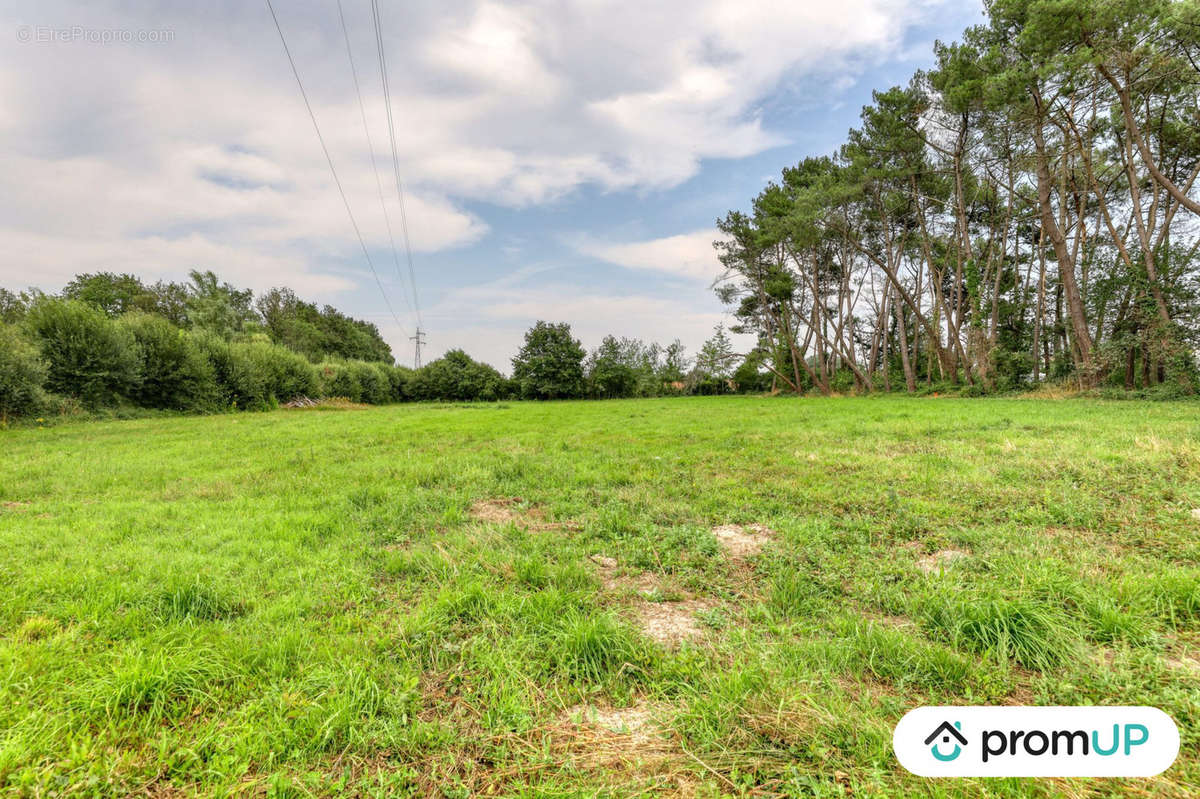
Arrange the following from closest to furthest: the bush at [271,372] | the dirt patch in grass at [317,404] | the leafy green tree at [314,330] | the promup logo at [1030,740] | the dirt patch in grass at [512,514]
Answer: the promup logo at [1030,740] → the dirt patch in grass at [512,514] → the bush at [271,372] → the dirt patch in grass at [317,404] → the leafy green tree at [314,330]

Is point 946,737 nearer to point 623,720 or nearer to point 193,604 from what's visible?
point 623,720

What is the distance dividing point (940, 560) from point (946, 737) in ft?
6.47

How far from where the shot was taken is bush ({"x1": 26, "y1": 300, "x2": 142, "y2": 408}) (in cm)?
1695

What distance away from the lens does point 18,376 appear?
14.8m

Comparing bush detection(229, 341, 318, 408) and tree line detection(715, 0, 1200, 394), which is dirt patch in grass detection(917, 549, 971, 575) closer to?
tree line detection(715, 0, 1200, 394)

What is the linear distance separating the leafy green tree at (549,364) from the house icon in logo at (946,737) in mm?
39790

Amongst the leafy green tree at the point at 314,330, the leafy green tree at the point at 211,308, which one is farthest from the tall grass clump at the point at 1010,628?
the leafy green tree at the point at 314,330

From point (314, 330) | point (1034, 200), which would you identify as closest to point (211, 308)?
point (314, 330)

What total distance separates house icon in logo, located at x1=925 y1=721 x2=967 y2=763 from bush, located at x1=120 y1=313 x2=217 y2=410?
1124 inches

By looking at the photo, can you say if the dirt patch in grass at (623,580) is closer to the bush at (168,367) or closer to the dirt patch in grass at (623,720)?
the dirt patch in grass at (623,720)

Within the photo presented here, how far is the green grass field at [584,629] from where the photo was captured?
1.65 metres

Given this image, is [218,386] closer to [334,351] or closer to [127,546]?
[127,546]

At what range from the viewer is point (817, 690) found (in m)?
1.94

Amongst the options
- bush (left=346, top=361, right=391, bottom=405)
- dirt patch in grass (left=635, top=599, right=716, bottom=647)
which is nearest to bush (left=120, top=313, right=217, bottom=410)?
bush (left=346, top=361, right=391, bottom=405)
